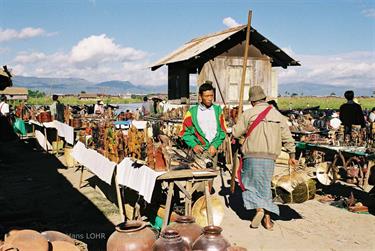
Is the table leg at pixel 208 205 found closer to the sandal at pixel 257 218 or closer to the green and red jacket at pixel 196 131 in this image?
the sandal at pixel 257 218

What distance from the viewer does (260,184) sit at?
5.78 m

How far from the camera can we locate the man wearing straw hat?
5.68m

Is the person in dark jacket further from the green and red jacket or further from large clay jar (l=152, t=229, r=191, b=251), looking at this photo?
large clay jar (l=152, t=229, r=191, b=251)

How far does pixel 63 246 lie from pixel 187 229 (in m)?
1.18

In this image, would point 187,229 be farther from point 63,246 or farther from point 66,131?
point 66,131

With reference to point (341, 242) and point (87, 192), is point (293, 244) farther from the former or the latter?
point (87, 192)

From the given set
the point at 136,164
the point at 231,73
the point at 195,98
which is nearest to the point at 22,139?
the point at 195,98

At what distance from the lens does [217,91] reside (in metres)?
16.4

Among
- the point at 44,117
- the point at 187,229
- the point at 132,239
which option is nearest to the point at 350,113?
the point at 187,229

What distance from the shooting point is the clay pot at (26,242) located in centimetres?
339

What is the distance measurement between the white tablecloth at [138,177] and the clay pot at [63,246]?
55.1 inches

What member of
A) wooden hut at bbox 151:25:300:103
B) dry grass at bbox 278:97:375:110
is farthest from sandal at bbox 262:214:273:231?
dry grass at bbox 278:97:375:110

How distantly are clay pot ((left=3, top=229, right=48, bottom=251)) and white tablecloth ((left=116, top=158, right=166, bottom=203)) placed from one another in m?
1.68

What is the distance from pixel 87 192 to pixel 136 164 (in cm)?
320
